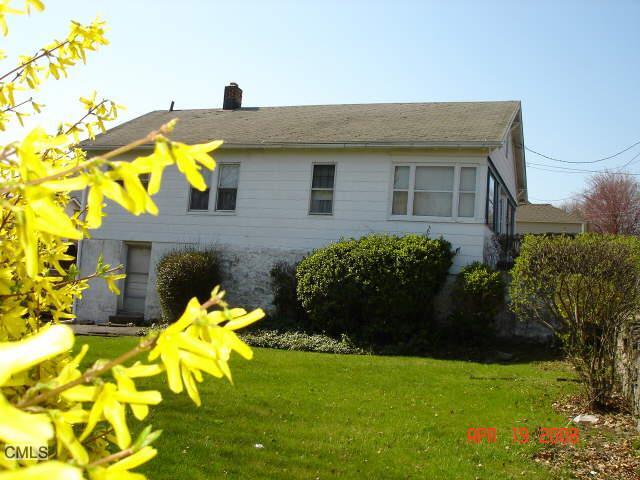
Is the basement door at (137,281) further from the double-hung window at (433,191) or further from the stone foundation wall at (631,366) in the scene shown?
the stone foundation wall at (631,366)

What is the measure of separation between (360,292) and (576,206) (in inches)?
1839

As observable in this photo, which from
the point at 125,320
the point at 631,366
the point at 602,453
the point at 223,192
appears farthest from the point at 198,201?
the point at 602,453

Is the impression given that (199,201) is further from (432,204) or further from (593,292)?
(593,292)

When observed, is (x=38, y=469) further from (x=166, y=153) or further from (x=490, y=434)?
(x=490, y=434)

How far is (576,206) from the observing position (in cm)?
5450

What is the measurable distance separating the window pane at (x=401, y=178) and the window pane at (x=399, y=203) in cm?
20

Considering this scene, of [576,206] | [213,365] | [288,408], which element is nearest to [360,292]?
[288,408]

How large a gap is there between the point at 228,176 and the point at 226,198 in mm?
655

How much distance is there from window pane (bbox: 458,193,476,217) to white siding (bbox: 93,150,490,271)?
159mm

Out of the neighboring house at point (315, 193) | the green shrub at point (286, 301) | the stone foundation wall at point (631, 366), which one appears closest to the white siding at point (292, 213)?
the neighboring house at point (315, 193)

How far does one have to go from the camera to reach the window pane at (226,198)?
17.4 m

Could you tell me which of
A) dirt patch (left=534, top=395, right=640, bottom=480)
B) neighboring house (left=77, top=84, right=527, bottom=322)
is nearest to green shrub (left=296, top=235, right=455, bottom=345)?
neighboring house (left=77, top=84, right=527, bottom=322)

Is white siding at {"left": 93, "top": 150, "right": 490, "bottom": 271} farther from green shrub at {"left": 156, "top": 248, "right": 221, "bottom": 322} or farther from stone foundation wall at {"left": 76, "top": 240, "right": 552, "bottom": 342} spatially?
green shrub at {"left": 156, "top": 248, "right": 221, "bottom": 322}

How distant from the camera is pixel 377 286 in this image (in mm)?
13594
